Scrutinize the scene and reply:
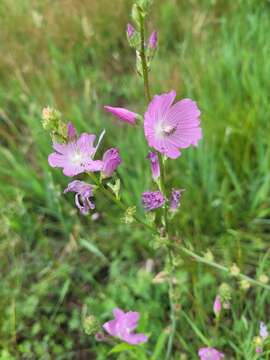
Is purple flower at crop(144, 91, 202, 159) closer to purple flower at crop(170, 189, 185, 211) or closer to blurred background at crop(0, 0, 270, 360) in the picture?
purple flower at crop(170, 189, 185, 211)

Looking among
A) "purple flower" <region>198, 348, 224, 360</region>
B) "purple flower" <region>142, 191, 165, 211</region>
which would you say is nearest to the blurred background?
"purple flower" <region>198, 348, 224, 360</region>

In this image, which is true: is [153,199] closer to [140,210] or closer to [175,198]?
[175,198]

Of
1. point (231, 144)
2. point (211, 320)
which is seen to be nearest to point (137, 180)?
point (231, 144)

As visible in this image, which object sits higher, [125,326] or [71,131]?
[71,131]

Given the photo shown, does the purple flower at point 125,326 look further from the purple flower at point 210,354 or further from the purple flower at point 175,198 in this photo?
the purple flower at point 175,198

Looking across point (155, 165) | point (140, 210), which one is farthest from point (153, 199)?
point (140, 210)

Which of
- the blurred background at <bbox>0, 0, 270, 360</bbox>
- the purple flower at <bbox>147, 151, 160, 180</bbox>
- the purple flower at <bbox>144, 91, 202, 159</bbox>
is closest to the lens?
the purple flower at <bbox>144, 91, 202, 159</bbox>
